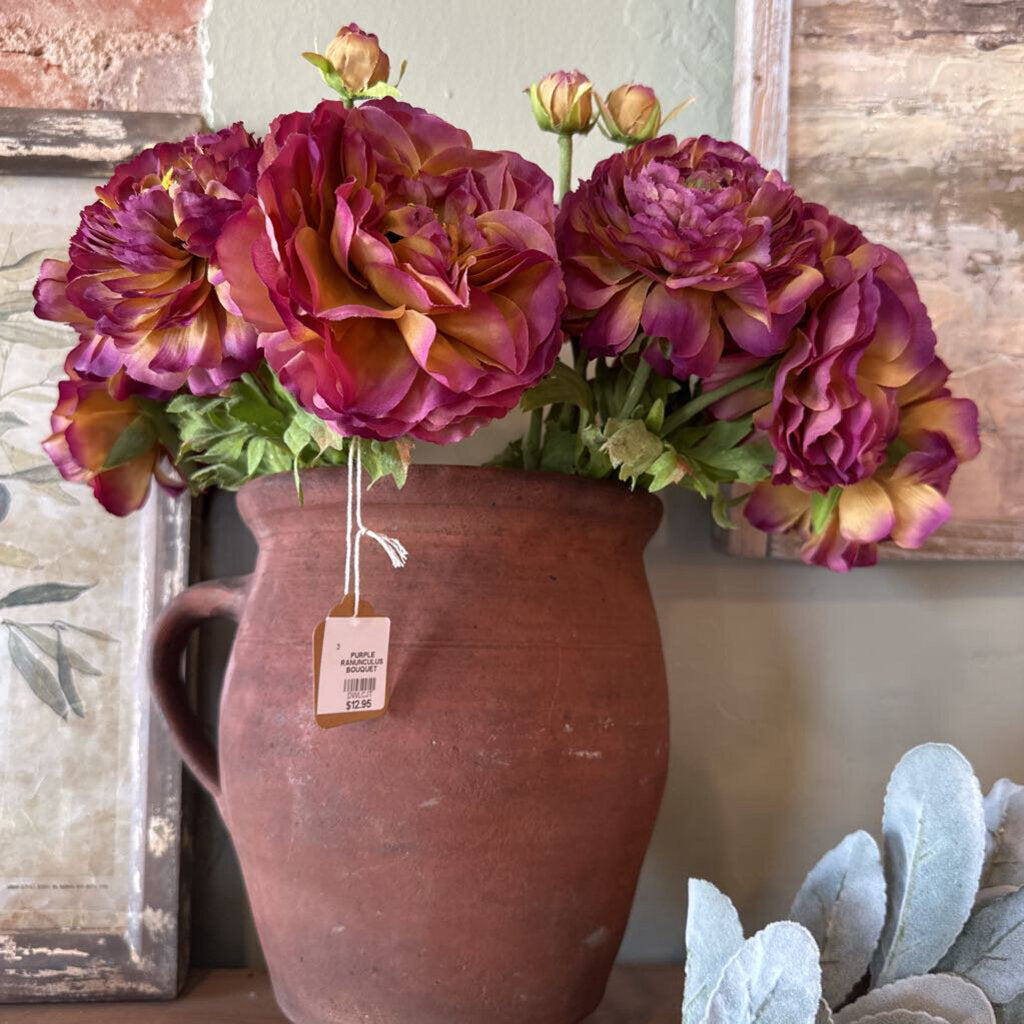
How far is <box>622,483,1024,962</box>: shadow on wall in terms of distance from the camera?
0.79 meters

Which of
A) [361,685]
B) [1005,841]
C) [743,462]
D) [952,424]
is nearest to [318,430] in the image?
[361,685]

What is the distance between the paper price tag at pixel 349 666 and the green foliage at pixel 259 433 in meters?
0.07

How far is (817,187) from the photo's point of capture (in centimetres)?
79

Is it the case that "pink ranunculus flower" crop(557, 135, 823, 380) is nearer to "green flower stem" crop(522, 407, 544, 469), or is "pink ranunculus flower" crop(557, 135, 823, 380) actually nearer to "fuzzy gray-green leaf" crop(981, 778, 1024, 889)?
"green flower stem" crop(522, 407, 544, 469)

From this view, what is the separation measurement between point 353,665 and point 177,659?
21 centimetres

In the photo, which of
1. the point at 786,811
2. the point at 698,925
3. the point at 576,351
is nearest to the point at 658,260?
the point at 576,351

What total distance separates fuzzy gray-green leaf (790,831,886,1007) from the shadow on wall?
0.19 meters

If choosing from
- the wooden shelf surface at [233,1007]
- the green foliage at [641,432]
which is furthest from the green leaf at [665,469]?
the wooden shelf surface at [233,1007]

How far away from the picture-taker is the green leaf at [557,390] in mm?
548

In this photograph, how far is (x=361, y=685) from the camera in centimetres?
50

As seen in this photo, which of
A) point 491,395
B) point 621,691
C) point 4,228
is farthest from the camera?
point 4,228

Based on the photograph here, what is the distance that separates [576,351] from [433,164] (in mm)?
156

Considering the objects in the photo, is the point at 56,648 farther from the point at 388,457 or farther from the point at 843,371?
the point at 843,371

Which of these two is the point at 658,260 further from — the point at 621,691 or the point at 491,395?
the point at 621,691
